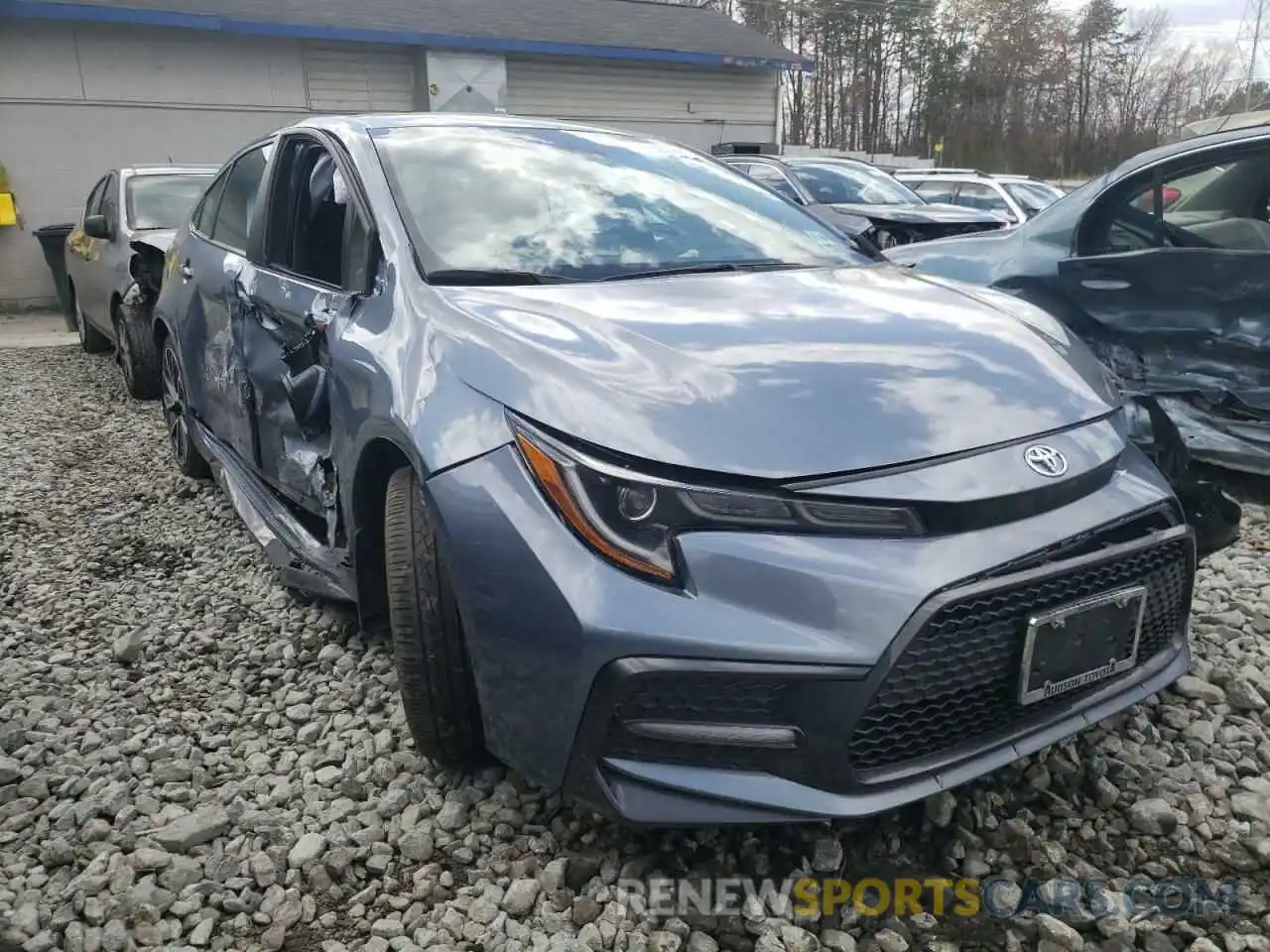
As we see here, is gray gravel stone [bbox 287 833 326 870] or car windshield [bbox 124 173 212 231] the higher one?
car windshield [bbox 124 173 212 231]

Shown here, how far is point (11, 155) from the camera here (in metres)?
11.7

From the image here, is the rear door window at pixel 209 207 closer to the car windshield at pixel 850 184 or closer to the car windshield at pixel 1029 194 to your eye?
the car windshield at pixel 850 184

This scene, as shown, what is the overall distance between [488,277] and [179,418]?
112 inches

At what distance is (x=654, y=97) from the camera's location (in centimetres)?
1586

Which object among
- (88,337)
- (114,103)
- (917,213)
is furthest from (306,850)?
(114,103)

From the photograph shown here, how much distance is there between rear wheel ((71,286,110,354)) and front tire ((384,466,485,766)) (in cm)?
725

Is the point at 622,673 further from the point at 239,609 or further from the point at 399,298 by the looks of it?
Result: the point at 239,609

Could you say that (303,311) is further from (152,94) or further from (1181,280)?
(152,94)

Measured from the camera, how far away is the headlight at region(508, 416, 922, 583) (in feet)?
5.54

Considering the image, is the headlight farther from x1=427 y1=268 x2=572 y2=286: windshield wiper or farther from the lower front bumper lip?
x1=427 y1=268 x2=572 y2=286: windshield wiper

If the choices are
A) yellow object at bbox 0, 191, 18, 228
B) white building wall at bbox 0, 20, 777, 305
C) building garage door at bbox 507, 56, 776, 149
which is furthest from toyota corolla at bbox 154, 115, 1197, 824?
building garage door at bbox 507, 56, 776, 149

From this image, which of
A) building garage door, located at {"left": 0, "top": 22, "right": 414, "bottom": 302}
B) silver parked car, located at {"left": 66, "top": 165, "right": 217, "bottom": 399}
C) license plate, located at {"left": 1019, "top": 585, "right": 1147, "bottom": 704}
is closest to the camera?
license plate, located at {"left": 1019, "top": 585, "right": 1147, "bottom": 704}

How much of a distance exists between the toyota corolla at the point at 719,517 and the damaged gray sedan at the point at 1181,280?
174 centimetres

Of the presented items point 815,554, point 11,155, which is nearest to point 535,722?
point 815,554
